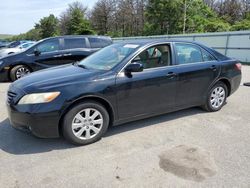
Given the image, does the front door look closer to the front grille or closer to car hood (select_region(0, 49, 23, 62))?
the front grille

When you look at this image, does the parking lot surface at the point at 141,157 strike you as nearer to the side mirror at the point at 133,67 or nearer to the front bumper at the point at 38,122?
the front bumper at the point at 38,122

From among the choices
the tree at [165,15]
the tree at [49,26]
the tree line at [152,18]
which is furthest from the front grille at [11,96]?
the tree at [49,26]

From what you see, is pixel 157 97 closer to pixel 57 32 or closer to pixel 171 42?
pixel 171 42

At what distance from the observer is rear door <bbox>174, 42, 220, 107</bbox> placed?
4.36 m

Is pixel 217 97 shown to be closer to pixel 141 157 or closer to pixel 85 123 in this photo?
pixel 141 157

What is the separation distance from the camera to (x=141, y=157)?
324cm

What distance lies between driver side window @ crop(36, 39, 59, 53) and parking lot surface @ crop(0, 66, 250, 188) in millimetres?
4789

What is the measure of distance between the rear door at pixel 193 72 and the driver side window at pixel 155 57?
0.69ft

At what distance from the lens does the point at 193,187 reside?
261 centimetres

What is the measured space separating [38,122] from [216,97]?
3485 millimetres

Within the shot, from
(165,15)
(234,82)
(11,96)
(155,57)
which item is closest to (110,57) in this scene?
(155,57)

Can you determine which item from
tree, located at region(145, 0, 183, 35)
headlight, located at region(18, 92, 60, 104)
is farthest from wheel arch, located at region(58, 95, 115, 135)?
tree, located at region(145, 0, 183, 35)

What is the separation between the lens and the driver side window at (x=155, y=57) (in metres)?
4.03

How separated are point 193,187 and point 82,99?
1.85 meters
